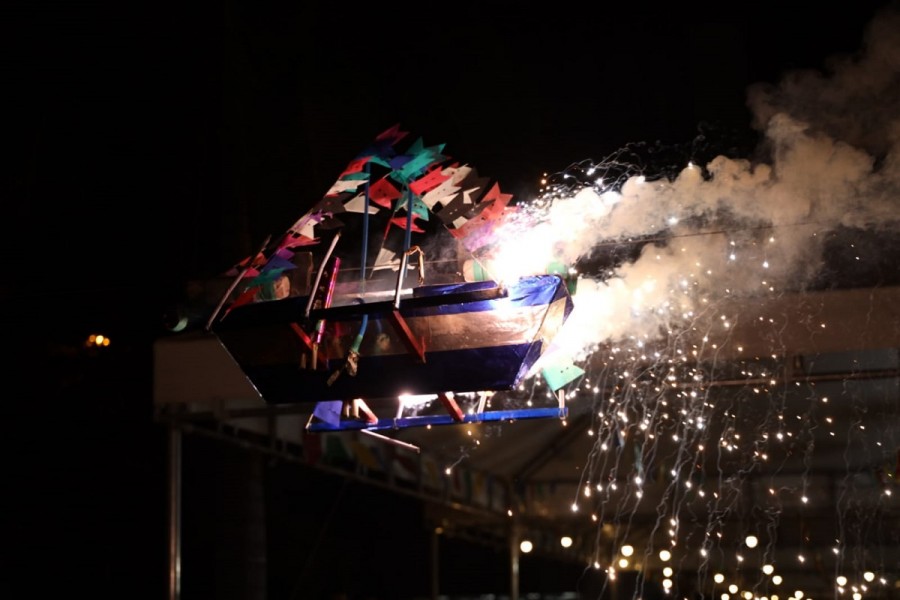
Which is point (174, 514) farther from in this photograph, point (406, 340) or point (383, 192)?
point (406, 340)

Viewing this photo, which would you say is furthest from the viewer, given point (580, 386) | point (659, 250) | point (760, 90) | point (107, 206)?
point (107, 206)

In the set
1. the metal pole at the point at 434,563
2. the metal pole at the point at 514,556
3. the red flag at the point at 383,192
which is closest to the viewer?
the red flag at the point at 383,192

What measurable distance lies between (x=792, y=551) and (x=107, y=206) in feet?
23.9

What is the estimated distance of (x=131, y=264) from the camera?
10688 mm

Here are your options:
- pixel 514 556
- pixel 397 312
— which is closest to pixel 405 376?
pixel 397 312

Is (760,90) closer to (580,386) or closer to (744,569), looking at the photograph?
(580,386)

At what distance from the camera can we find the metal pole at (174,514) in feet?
23.4

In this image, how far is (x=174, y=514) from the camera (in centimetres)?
733

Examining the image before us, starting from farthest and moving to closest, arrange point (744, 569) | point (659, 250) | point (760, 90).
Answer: point (744, 569)
point (659, 250)
point (760, 90)

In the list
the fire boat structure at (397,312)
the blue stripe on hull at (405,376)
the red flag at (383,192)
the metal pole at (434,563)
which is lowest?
the metal pole at (434,563)

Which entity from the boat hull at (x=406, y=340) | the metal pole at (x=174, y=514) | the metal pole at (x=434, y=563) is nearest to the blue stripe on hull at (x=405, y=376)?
the boat hull at (x=406, y=340)

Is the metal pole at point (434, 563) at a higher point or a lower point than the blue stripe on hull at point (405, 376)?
lower

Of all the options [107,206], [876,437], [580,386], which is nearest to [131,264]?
[107,206]

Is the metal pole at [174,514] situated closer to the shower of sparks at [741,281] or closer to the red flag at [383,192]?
the shower of sparks at [741,281]
